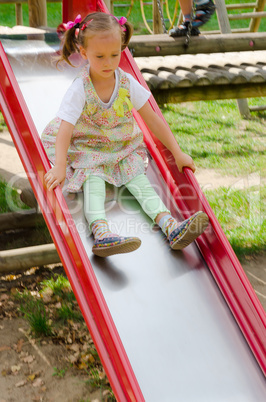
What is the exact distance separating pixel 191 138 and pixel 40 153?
308cm

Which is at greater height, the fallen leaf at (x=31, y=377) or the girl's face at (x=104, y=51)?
the girl's face at (x=104, y=51)

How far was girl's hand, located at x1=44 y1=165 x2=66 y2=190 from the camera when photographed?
8.03 feet

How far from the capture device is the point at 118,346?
6.66ft

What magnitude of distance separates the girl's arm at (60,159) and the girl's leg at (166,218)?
1.40ft

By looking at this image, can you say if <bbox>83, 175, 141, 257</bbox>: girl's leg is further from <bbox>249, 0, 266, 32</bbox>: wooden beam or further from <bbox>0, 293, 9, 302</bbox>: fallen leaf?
<bbox>249, 0, 266, 32</bbox>: wooden beam

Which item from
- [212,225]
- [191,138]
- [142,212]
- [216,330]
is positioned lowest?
[216,330]

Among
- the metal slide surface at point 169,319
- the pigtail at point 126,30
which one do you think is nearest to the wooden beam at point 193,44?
→ the pigtail at point 126,30

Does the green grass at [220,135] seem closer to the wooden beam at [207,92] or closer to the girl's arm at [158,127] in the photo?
the wooden beam at [207,92]

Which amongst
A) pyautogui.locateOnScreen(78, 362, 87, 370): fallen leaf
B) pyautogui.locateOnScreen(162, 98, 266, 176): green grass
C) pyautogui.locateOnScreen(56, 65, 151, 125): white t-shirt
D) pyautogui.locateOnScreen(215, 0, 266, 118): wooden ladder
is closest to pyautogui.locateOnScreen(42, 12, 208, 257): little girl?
pyautogui.locateOnScreen(56, 65, 151, 125): white t-shirt

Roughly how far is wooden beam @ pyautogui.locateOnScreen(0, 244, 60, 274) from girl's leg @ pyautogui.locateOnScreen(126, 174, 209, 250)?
0.66 m

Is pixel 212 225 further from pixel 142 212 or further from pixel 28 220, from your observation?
pixel 28 220

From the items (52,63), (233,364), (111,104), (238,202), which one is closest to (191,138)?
(238,202)

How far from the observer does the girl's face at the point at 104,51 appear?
2543mm

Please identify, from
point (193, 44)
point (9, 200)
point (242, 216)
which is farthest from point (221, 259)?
point (9, 200)
